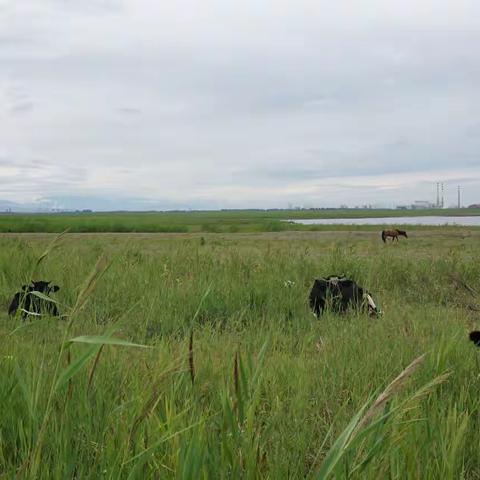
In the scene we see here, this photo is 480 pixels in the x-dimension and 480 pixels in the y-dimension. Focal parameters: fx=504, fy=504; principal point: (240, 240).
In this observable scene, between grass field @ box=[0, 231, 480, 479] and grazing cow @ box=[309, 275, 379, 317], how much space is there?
141 mm

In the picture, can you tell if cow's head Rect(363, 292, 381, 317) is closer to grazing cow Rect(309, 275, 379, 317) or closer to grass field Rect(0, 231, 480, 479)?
grazing cow Rect(309, 275, 379, 317)

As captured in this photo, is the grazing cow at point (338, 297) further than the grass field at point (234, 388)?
Yes

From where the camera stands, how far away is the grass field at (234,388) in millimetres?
1279

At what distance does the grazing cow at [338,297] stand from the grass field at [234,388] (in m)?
0.14

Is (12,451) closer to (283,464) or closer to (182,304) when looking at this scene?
(283,464)

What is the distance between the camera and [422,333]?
3615 mm

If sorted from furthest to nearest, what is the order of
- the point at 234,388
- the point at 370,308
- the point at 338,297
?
the point at 338,297 < the point at 370,308 < the point at 234,388

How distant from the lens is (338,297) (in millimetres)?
4730

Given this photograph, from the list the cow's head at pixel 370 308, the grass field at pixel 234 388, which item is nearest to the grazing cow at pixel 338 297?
the cow's head at pixel 370 308

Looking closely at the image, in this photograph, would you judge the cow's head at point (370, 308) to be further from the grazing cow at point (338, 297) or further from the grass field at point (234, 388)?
the grass field at point (234, 388)

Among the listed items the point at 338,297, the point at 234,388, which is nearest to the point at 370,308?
the point at 338,297

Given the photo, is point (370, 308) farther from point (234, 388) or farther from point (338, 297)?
point (234, 388)

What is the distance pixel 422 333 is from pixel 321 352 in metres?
0.87

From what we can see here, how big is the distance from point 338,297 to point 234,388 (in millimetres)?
3092
